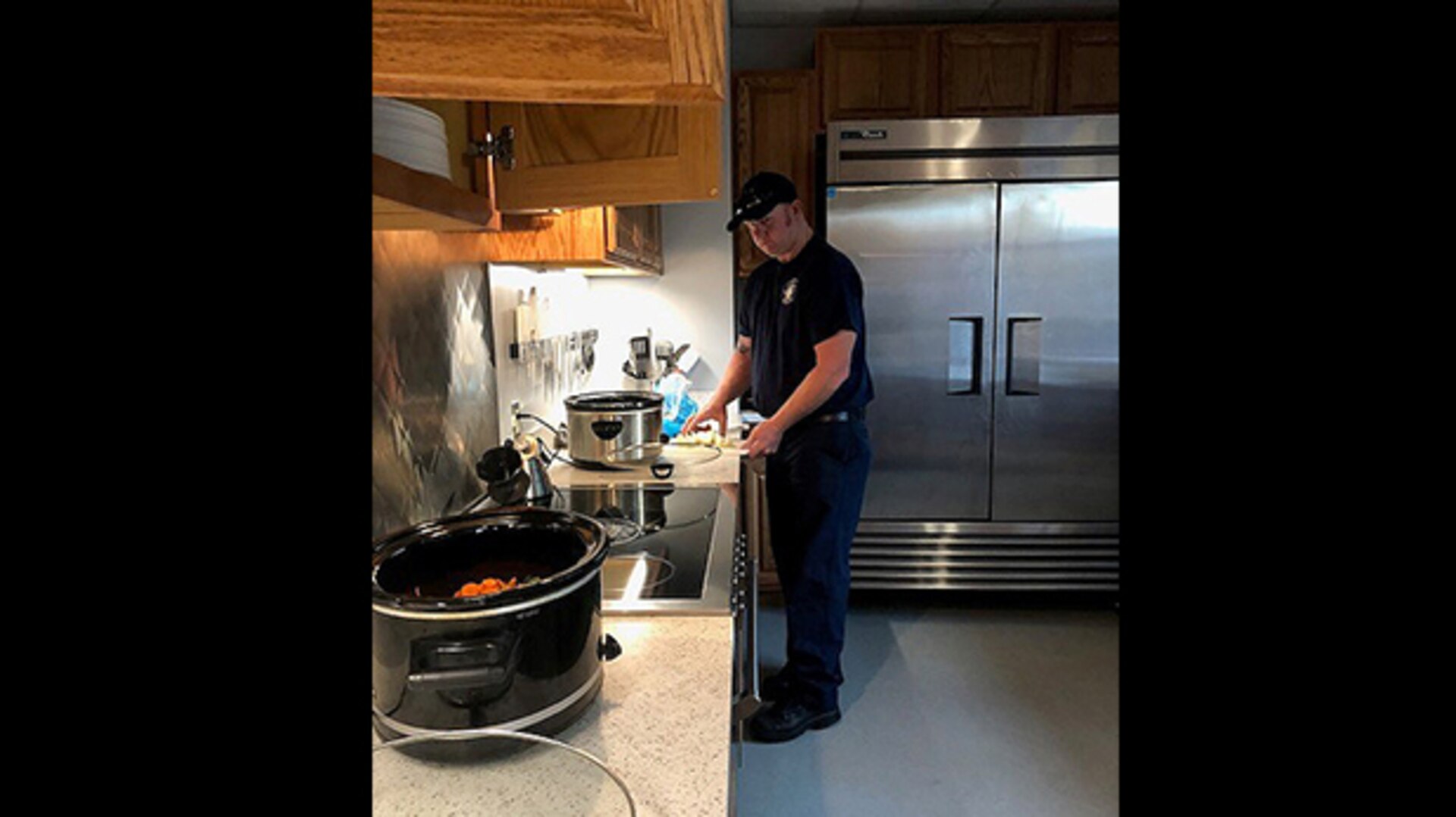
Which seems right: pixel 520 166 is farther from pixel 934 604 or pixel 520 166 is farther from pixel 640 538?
pixel 934 604

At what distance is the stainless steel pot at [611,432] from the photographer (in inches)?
82.0

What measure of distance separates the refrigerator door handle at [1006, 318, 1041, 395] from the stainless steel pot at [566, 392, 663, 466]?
4.70 ft

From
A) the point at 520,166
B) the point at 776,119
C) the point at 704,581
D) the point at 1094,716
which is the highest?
the point at 776,119

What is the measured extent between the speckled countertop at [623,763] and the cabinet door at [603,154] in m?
0.77

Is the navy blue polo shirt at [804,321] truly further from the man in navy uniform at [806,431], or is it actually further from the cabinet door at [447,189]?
the cabinet door at [447,189]

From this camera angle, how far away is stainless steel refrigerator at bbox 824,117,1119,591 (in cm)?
286

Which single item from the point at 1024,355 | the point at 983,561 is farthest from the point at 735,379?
the point at 983,561

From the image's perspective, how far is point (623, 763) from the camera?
0.78 metres

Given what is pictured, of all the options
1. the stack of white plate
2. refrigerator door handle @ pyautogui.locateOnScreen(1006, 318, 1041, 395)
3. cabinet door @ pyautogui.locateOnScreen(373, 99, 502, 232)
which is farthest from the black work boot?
the stack of white plate

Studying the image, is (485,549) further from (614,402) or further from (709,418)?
(709,418)
